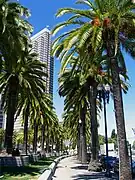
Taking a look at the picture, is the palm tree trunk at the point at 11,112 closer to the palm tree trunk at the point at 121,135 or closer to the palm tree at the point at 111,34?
the palm tree at the point at 111,34

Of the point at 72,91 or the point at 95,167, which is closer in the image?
the point at 95,167

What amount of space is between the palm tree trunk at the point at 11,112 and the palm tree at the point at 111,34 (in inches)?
560

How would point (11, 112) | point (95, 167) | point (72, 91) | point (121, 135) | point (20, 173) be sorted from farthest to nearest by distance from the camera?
point (72, 91) < point (11, 112) < point (95, 167) < point (20, 173) < point (121, 135)

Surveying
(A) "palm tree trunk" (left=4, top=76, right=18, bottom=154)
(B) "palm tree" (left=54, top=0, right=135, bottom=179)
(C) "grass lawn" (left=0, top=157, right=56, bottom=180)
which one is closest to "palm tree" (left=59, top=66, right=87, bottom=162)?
(A) "palm tree trunk" (left=4, top=76, right=18, bottom=154)

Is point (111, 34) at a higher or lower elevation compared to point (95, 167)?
higher

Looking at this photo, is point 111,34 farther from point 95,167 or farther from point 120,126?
point 95,167

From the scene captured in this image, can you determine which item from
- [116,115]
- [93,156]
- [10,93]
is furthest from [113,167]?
[116,115]

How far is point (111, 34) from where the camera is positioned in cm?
1764

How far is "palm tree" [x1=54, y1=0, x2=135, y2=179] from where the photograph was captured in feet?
54.9

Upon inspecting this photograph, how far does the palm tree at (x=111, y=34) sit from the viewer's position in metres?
16.7

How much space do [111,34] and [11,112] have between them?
16651 mm

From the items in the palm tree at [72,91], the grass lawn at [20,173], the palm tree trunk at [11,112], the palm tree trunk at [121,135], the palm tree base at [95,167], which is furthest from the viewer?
the palm tree at [72,91]

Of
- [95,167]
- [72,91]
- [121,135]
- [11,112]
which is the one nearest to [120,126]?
[121,135]

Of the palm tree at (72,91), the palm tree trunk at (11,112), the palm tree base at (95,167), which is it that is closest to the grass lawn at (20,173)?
the palm tree trunk at (11,112)
